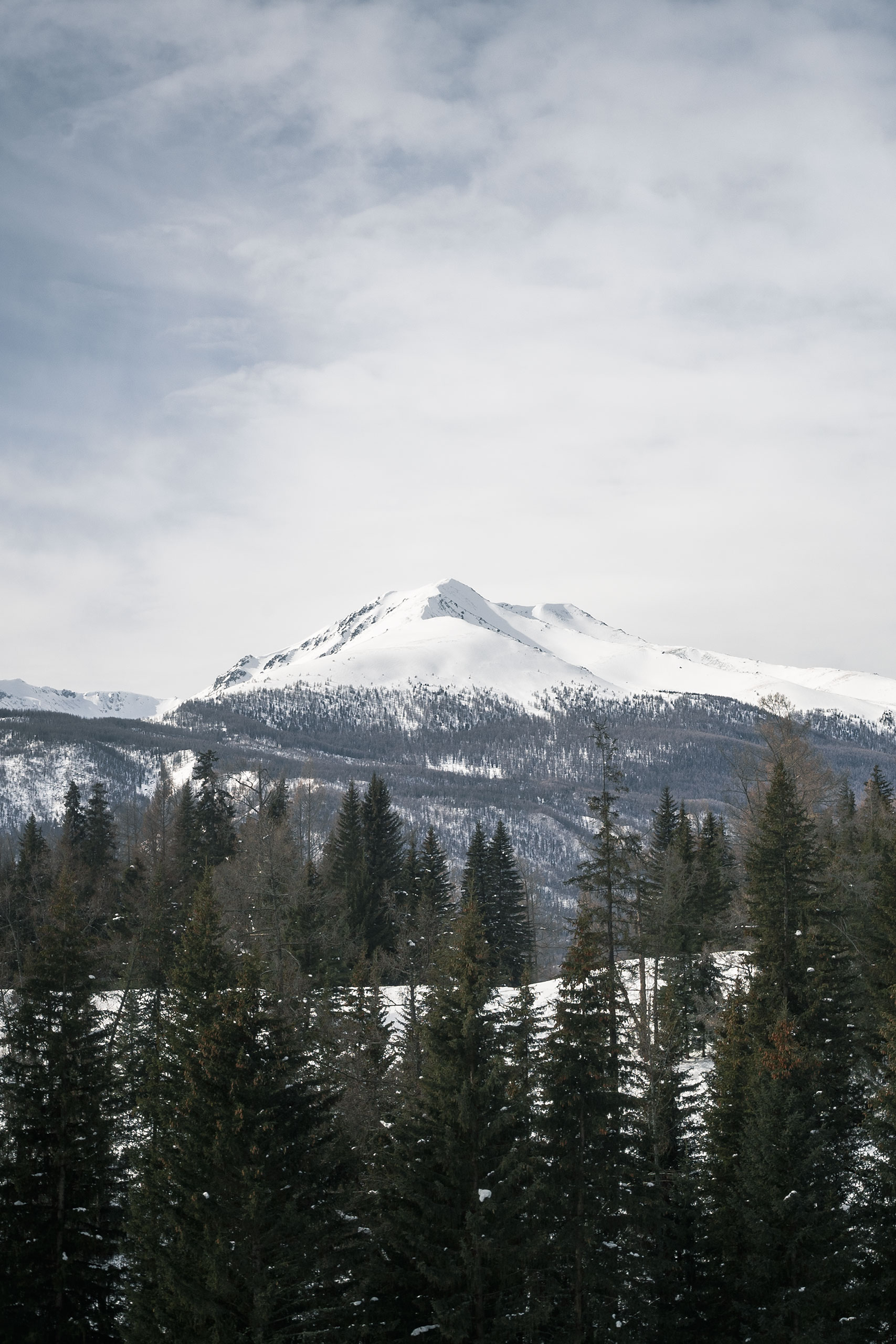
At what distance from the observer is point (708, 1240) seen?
26.7m

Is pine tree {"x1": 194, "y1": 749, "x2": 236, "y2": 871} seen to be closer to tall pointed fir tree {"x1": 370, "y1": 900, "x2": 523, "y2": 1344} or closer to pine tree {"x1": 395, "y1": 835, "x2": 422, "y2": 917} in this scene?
pine tree {"x1": 395, "y1": 835, "x2": 422, "y2": 917}

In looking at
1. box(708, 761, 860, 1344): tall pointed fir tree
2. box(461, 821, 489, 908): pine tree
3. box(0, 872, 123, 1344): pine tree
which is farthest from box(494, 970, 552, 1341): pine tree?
box(461, 821, 489, 908): pine tree

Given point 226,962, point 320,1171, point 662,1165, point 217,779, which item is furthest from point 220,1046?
point 217,779

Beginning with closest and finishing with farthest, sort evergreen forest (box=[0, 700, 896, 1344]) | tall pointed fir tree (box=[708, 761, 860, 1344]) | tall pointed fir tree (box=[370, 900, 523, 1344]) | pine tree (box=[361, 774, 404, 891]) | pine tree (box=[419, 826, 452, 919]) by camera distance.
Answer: evergreen forest (box=[0, 700, 896, 1344])
tall pointed fir tree (box=[370, 900, 523, 1344])
tall pointed fir tree (box=[708, 761, 860, 1344])
pine tree (box=[419, 826, 452, 919])
pine tree (box=[361, 774, 404, 891])

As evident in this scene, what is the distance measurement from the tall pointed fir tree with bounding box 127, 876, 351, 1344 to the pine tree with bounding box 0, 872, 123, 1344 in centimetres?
293

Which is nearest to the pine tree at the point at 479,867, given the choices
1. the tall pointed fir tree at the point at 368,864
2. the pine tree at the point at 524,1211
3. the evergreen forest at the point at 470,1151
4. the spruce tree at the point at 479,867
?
the spruce tree at the point at 479,867

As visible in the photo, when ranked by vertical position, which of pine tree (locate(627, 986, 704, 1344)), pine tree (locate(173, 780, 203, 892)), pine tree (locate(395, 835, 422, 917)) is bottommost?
pine tree (locate(627, 986, 704, 1344))

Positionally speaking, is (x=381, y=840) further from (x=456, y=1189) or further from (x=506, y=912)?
(x=456, y=1189)

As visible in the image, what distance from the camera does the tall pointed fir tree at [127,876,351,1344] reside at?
742 inches

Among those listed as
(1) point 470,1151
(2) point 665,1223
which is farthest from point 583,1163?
(1) point 470,1151

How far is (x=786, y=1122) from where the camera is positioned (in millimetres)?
24391

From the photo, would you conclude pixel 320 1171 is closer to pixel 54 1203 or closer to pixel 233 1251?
pixel 233 1251

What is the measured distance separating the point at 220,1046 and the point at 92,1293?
9.27 m

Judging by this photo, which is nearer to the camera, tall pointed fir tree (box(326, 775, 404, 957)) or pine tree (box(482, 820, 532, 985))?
tall pointed fir tree (box(326, 775, 404, 957))
